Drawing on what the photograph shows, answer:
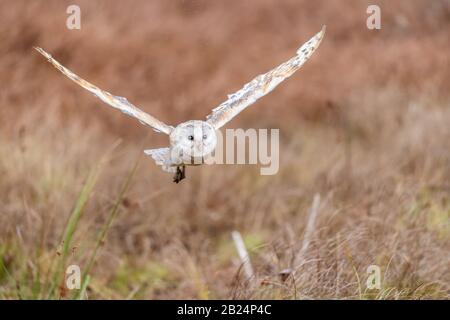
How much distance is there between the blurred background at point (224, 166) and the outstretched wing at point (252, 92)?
740mm

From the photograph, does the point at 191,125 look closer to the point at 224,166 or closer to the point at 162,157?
the point at 162,157

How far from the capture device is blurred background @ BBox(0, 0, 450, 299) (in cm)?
210

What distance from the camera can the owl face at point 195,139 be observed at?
74 centimetres

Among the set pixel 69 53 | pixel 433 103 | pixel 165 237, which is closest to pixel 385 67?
pixel 433 103

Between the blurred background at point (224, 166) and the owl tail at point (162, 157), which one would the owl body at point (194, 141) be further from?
the blurred background at point (224, 166)

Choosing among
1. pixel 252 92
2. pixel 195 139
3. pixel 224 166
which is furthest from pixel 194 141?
pixel 224 166

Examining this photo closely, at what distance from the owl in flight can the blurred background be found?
2.44ft

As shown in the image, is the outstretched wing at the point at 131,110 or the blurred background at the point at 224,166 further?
the blurred background at the point at 224,166

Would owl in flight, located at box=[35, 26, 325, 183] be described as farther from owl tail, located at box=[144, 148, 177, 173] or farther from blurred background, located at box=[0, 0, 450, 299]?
blurred background, located at box=[0, 0, 450, 299]

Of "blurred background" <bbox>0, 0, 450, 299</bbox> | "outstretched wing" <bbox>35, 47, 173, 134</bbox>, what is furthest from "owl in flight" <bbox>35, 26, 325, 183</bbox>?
"blurred background" <bbox>0, 0, 450, 299</bbox>

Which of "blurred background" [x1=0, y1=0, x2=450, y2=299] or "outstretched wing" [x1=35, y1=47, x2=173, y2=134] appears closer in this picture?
"outstretched wing" [x1=35, y1=47, x2=173, y2=134]

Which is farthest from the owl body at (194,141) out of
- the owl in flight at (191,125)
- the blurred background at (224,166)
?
the blurred background at (224,166)
